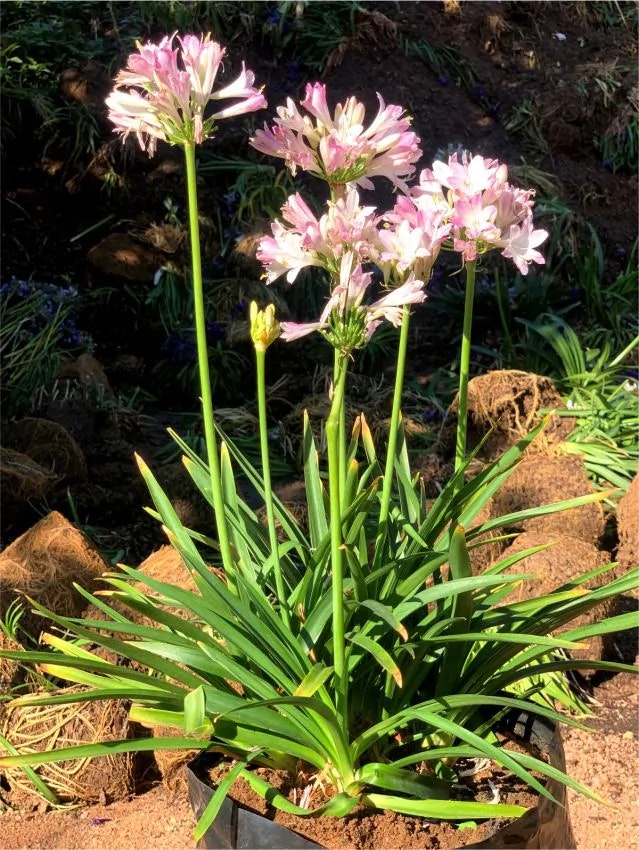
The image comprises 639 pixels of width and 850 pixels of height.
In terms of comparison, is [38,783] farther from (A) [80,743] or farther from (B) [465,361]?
(B) [465,361]

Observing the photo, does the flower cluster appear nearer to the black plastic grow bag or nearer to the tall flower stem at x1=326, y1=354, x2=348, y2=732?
the tall flower stem at x1=326, y1=354, x2=348, y2=732

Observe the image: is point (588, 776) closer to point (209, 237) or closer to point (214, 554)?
point (214, 554)

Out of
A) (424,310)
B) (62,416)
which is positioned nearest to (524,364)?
(424,310)

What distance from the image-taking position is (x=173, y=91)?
4.50 ft

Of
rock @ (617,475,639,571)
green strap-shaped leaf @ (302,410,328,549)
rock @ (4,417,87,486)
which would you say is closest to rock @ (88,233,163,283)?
rock @ (4,417,87,486)

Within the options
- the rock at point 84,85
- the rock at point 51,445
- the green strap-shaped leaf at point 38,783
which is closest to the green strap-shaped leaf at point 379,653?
the green strap-shaped leaf at point 38,783

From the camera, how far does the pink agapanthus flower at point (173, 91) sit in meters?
1.36

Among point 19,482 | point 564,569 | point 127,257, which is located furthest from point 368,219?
point 127,257

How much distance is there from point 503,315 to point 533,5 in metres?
3.63

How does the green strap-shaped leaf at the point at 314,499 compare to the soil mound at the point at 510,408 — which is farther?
the soil mound at the point at 510,408

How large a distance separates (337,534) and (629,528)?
7.40 feet

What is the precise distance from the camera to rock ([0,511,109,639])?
2.65 meters

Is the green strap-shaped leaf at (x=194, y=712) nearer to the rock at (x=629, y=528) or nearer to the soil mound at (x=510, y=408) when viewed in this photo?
the rock at (x=629, y=528)

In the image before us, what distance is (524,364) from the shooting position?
498cm
